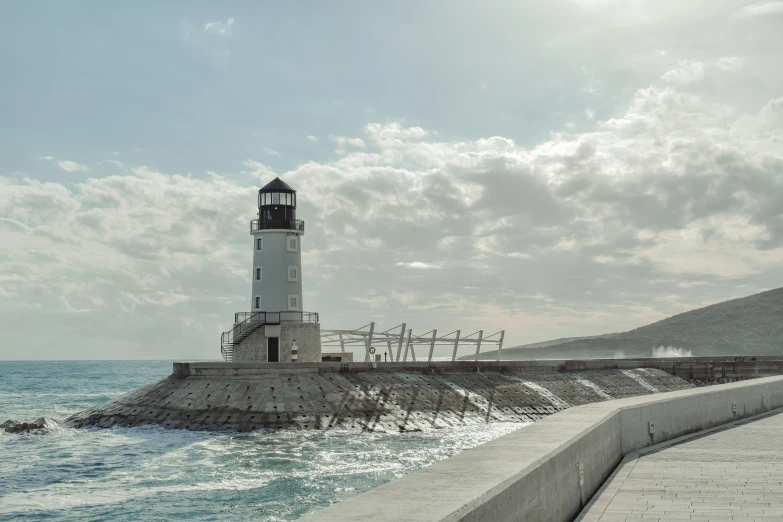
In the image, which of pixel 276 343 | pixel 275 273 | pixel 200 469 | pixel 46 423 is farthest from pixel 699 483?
pixel 275 273

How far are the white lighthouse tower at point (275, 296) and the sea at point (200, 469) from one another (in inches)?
429

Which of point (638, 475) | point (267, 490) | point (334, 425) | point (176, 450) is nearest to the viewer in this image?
point (638, 475)

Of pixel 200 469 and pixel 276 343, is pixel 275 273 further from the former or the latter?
pixel 200 469

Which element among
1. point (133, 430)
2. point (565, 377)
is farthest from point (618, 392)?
point (133, 430)

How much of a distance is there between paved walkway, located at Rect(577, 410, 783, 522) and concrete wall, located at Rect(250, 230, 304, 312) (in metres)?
30.9

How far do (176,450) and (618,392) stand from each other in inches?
1078

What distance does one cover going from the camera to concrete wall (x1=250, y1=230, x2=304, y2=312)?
43.9 m

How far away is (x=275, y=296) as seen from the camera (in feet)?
144

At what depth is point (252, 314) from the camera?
43781 millimetres

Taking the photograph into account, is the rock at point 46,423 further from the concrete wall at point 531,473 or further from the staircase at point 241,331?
the concrete wall at point 531,473

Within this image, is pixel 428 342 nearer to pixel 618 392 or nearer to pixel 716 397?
A: pixel 618 392

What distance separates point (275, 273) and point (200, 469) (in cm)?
2114

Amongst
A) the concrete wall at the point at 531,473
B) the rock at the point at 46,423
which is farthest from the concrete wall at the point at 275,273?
the concrete wall at the point at 531,473

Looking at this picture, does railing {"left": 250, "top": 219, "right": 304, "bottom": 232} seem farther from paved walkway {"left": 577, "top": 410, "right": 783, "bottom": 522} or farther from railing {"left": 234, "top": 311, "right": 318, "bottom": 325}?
paved walkway {"left": 577, "top": 410, "right": 783, "bottom": 522}
